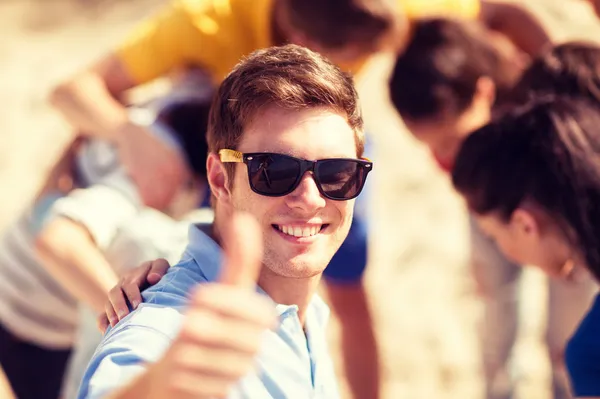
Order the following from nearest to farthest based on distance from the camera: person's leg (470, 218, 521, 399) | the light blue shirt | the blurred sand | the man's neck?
the light blue shirt < the man's neck < person's leg (470, 218, 521, 399) < the blurred sand

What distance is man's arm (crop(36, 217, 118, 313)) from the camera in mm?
2158

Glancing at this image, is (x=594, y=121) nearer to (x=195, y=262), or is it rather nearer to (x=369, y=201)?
(x=369, y=201)

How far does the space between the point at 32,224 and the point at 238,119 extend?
1287mm

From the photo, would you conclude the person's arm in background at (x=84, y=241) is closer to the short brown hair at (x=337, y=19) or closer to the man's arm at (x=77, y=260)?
the man's arm at (x=77, y=260)

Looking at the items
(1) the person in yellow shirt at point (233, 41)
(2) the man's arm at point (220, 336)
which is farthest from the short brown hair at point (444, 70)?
(2) the man's arm at point (220, 336)

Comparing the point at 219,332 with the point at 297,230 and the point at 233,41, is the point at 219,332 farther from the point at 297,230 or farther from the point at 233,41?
the point at 233,41

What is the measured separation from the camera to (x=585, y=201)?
2.17m

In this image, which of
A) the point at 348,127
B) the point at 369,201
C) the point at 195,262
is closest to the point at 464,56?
the point at 369,201

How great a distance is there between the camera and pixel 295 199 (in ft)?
5.35

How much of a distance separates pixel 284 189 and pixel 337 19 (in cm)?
148

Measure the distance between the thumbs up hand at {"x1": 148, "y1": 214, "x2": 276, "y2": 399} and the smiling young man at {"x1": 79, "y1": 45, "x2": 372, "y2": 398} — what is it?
1.64ft

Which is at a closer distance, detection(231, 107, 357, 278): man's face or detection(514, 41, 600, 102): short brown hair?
detection(231, 107, 357, 278): man's face

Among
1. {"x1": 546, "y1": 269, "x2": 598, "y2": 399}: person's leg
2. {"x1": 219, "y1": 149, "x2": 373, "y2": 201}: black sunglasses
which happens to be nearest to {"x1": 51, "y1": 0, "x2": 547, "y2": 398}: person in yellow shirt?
{"x1": 546, "y1": 269, "x2": 598, "y2": 399}: person's leg

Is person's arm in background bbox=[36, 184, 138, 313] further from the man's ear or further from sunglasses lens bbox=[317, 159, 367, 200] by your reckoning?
sunglasses lens bbox=[317, 159, 367, 200]
